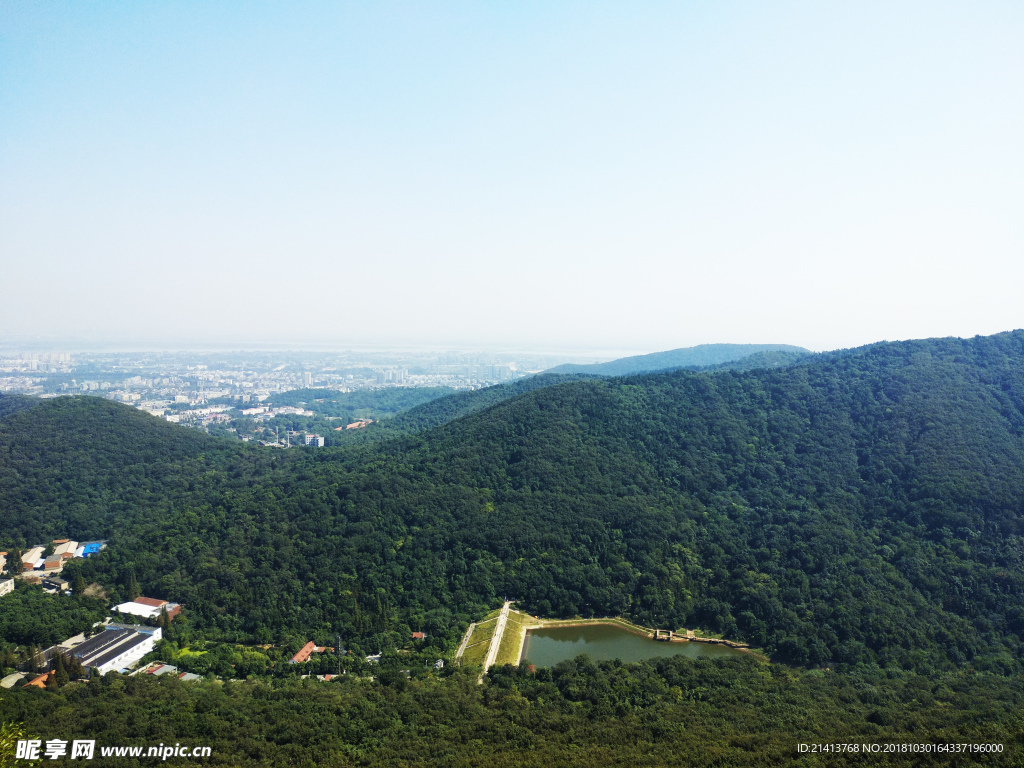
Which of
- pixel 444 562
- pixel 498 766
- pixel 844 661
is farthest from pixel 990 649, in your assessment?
pixel 444 562

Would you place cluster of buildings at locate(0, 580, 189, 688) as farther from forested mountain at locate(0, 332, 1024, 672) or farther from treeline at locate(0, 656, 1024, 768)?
treeline at locate(0, 656, 1024, 768)

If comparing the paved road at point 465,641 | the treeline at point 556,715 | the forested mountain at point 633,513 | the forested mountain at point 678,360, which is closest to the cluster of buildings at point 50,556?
the forested mountain at point 633,513

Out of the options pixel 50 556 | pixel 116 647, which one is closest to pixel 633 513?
pixel 116 647

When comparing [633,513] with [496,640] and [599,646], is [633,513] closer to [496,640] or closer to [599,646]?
→ [599,646]

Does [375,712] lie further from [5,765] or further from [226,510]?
[226,510]

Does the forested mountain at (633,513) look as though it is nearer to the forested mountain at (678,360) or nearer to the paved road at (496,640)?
the paved road at (496,640)

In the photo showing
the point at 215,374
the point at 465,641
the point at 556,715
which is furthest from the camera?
the point at 215,374

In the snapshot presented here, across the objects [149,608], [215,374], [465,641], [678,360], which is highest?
[678,360]
